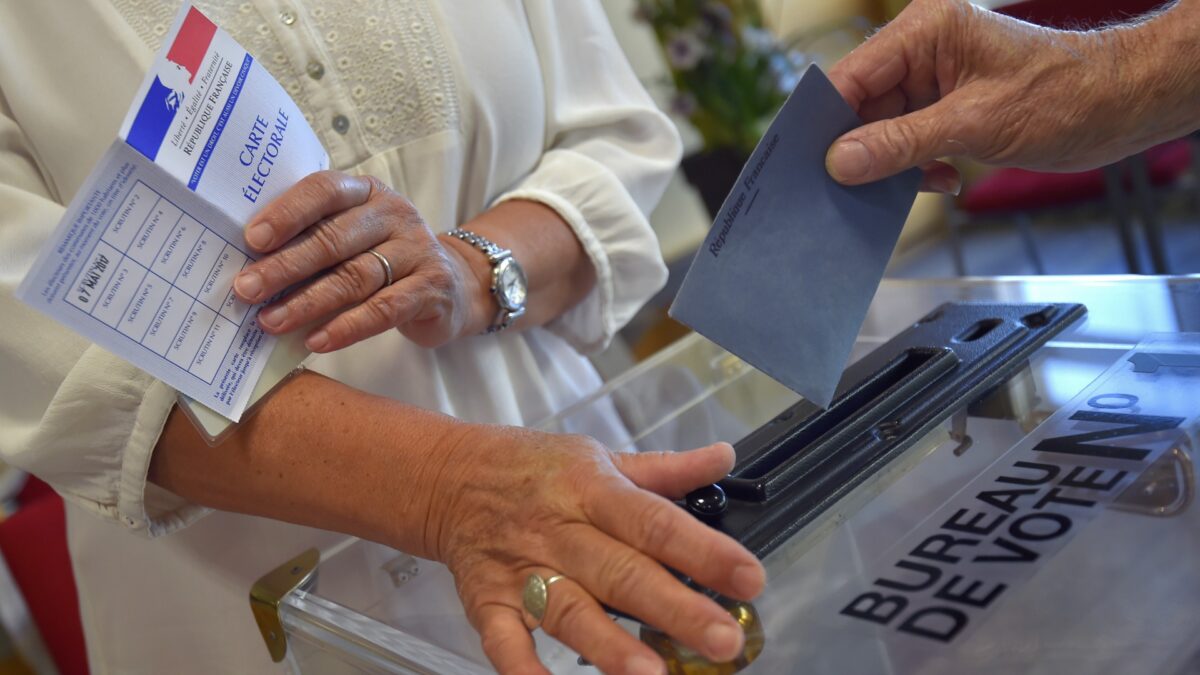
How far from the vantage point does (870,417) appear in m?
0.77

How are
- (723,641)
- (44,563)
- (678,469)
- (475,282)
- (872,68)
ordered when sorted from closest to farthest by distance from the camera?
(723,641) < (678,469) < (872,68) < (475,282) < (44,563)

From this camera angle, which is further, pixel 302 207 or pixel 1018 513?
pixel 302 207

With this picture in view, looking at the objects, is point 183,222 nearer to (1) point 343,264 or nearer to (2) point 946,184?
(1) point 343,264

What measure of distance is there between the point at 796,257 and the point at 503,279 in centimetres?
36

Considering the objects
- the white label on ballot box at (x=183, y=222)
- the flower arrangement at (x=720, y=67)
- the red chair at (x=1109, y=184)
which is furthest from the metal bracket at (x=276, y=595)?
the red chair at (x=1109, y=184)

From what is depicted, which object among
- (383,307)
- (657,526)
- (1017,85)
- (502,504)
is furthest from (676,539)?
(1017,85)

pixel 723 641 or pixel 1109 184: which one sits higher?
pixel 723 641

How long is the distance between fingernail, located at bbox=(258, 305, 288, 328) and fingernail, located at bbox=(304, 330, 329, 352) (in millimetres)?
35

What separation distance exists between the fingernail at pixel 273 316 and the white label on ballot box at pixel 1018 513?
1.39ft

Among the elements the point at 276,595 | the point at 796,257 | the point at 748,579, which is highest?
the point at 796,257

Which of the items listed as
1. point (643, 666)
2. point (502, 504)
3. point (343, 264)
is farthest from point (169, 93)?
point (643, 666)

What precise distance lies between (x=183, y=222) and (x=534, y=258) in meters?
0.42

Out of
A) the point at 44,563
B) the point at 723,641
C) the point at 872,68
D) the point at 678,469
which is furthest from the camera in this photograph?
the point at 44,563

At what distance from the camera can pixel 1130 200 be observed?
3.41 meters
